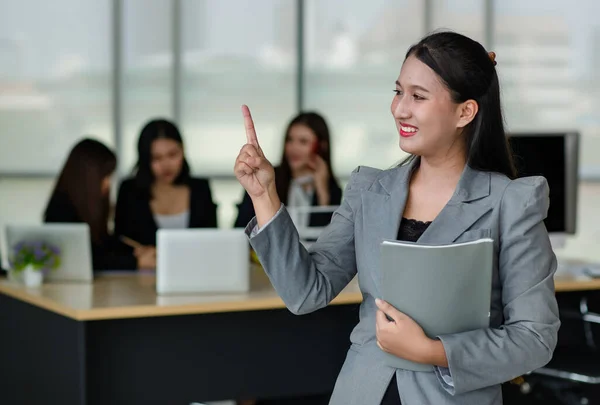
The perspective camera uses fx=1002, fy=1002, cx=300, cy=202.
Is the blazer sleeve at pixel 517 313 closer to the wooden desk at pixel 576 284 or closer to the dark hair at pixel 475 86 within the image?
the dark hair at pixel 475 86

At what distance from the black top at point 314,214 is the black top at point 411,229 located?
298 cm

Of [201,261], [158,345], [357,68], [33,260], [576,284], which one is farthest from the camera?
[357,68]

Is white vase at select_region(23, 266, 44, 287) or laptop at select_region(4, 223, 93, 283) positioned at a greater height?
laptop at select_region(4, 223, 93, 283)

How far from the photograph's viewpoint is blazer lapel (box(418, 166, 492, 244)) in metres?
1.96

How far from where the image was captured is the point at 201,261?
384cm

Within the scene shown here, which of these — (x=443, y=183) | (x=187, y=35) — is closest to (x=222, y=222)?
(x=187, y=35)

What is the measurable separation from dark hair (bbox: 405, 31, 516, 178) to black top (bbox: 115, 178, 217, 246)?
3.20 metres

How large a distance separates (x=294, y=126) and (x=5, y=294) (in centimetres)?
191

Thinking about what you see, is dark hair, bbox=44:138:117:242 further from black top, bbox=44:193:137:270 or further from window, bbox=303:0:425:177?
window, bbox=303:0:425:177

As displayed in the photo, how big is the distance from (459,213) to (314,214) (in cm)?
325

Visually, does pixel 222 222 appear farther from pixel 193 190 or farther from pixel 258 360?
pixel 258 360

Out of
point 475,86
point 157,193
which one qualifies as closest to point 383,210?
point 475,86

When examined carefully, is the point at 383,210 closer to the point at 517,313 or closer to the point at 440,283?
the point at 440,283

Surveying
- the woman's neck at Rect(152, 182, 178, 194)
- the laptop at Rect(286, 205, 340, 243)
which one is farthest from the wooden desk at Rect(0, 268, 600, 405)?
the woman's neck at Rect(152, 182, 178, 194)
